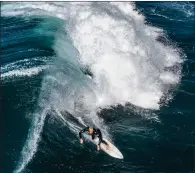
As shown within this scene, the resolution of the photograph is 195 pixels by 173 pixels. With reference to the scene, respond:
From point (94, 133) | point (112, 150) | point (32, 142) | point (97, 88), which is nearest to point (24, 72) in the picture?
point (97, 88)

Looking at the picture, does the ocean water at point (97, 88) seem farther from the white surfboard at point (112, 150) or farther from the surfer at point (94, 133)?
the surfer at point (94, 133)

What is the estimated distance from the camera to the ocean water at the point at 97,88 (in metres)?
22.0

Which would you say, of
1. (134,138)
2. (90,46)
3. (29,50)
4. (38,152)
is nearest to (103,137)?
(134,138)

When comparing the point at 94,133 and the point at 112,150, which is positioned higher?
the point at 94,133

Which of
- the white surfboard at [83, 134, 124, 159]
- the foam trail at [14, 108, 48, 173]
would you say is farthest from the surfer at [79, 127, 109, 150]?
the foam trail at [14, 108, 48, 173]

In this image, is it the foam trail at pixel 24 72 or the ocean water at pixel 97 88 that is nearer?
the ocean water at pixel 97 88

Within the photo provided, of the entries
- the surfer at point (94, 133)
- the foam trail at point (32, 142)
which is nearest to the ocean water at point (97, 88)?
the foam trail at point (32, 142)

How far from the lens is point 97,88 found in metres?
29.3

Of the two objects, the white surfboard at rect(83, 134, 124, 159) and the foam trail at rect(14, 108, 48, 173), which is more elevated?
the white surfboard at rect(83, 134, 124, 159)

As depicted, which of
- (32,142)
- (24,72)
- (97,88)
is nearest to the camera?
(32,142)

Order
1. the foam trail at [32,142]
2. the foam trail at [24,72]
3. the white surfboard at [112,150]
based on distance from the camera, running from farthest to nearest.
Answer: the foam trail at [24,72]
the white surfboard at [112,150]
the foam trail at [32,142]

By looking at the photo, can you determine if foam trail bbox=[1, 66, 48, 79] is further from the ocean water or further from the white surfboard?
the white surfboard

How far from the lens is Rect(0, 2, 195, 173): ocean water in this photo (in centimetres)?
2195

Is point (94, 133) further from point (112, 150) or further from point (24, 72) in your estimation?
point (24, 72)
